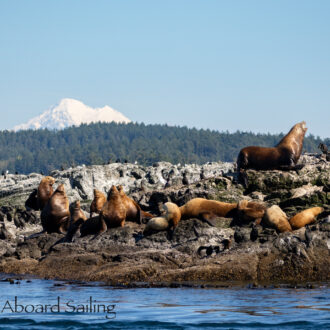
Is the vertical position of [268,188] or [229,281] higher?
[268,188]

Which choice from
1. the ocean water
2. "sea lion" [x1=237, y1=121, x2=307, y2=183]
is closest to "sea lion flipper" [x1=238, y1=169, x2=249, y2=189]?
"sea lion" [x1=237, y1=121, x2=307, y2=183]

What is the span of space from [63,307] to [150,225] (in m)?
5.94

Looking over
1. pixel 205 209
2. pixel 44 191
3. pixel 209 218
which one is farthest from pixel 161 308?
pixel 44 191

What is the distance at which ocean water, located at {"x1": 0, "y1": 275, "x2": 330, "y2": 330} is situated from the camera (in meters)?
11.8

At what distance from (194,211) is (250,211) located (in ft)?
4.95

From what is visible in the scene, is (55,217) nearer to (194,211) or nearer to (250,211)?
(194,211)

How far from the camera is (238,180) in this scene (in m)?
23.3

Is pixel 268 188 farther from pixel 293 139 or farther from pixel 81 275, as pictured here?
pixel 81 275

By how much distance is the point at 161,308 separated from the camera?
1330 centimetres

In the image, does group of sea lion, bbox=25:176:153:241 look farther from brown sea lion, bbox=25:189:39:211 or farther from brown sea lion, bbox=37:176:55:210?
brown sea lion, bbox=25:189:39:211

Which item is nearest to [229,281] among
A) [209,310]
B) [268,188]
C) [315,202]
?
[209,310]

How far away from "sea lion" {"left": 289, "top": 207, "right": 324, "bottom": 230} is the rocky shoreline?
0.76ft

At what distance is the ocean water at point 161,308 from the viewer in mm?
11836

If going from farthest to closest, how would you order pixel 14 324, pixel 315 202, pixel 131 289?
pixel 315 202, pixel 131 289, pixel 14 324
